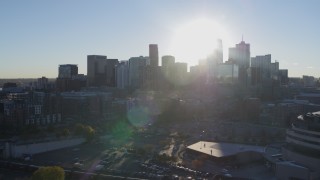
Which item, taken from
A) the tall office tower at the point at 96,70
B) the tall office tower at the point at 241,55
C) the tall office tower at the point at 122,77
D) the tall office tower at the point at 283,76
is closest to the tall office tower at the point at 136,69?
the tall office tower at the point at 122,77

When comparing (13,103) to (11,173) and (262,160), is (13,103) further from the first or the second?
(262,160)

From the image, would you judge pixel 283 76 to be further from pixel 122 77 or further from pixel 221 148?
pixel 221 148

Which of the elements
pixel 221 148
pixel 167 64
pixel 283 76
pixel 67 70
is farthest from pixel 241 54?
pixel 221 148

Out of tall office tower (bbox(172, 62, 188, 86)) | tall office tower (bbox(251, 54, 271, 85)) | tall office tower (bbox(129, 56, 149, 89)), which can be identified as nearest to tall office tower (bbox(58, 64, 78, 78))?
tall office tower (bbox(129, 56, 149, 89))

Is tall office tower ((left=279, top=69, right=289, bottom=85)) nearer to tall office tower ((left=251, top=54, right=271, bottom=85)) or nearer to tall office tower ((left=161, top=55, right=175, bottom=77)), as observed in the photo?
tall office tower ((left=251, top=54, right=271, bottom=85))

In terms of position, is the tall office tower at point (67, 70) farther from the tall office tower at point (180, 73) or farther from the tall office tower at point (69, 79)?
the tall office tower at point (180, 73)

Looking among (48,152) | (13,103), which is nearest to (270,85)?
(13,103)
